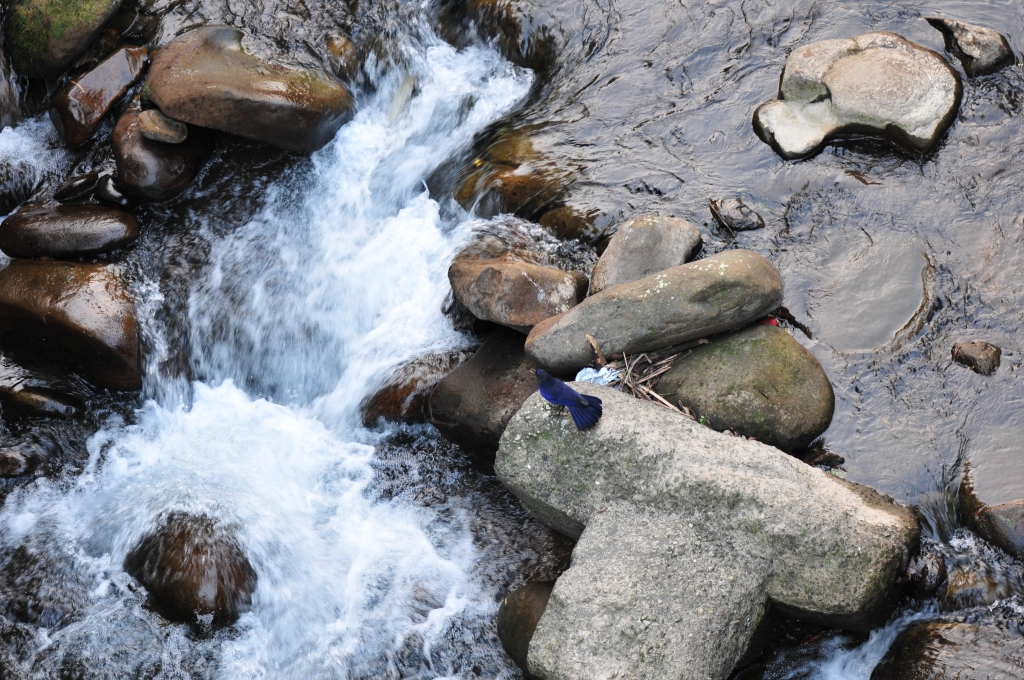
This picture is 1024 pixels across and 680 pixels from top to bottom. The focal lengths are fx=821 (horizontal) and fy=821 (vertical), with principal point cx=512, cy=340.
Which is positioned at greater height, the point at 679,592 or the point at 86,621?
the point at 679,592

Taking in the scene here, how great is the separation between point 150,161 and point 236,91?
3.23 feet

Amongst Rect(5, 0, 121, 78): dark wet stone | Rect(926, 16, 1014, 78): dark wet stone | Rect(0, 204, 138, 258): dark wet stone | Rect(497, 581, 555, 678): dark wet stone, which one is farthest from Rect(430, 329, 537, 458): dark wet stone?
Rect(5, 0, 121, 78): dark wet stone

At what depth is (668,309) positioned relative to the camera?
15.7ft

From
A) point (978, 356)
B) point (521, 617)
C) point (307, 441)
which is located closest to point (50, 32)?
point (307, 441)

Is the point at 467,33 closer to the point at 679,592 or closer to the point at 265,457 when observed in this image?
the point at 265,457

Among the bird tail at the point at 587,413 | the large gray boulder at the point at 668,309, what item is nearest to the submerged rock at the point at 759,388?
the large gray boulder at the point at 668,309

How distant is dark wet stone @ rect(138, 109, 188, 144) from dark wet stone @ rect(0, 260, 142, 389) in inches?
52.4

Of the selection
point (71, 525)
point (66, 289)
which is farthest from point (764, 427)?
point (66, 289)

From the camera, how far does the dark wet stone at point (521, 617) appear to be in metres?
4.48

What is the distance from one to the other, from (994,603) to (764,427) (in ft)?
4.63

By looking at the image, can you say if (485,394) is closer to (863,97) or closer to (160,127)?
(863,97)

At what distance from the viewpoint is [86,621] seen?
5234mm

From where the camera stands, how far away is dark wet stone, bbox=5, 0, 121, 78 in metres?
7.73

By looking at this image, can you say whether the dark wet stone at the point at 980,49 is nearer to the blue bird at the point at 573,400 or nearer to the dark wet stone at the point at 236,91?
the blue bird at the point at 573,400
